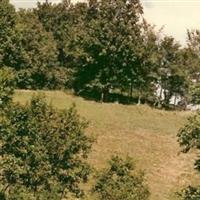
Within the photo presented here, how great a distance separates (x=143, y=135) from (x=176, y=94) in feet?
137

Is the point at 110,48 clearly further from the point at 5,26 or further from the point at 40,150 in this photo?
the point at 40,150

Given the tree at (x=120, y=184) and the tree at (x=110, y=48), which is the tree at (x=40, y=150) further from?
the tree at (x=110, y=48)

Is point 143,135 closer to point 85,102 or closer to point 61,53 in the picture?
point 85,102

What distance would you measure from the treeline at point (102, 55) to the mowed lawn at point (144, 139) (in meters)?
8.58

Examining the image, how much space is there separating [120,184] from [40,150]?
6.57 m

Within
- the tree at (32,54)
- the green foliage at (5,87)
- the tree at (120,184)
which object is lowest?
the tree at (120,184)

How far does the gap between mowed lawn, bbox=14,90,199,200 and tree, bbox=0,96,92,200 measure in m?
14.7

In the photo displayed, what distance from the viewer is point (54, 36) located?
124 meters

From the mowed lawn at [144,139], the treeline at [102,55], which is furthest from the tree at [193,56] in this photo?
the mowed lawn at [144,139]

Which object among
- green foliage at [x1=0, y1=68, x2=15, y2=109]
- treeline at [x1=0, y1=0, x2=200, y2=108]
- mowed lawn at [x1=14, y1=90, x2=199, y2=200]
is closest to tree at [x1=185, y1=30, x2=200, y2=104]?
treeline at [x1=0, y1=0, x2=200, y2=108]

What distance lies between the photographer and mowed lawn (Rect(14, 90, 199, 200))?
2673 inches

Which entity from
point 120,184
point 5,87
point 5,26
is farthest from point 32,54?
point 120,184

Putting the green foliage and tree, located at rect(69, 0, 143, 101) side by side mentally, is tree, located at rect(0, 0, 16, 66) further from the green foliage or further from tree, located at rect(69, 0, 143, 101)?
the green foliage

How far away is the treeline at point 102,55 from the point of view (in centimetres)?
9575
